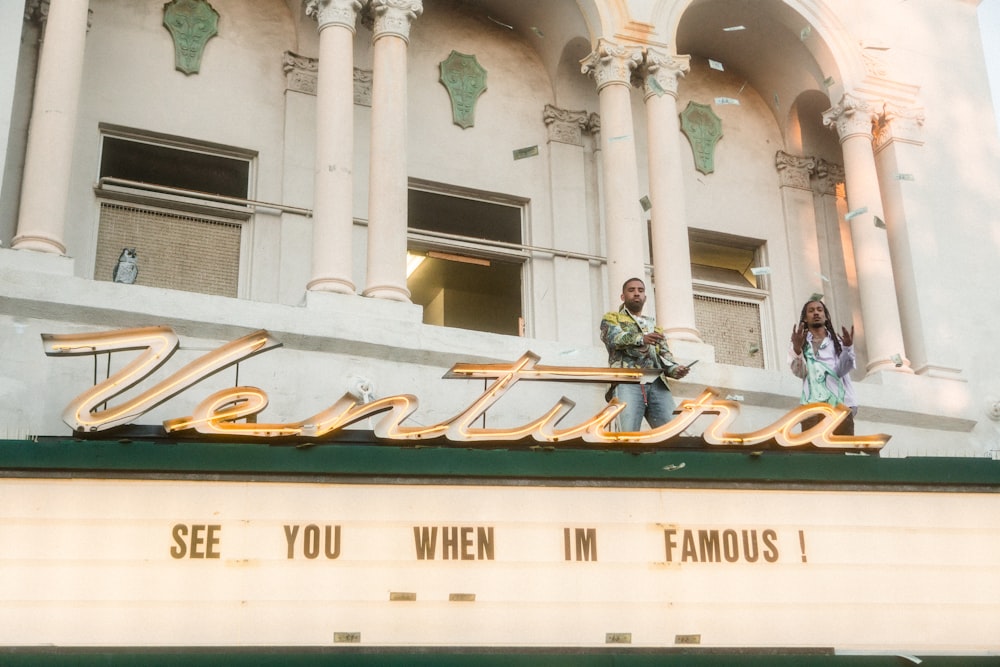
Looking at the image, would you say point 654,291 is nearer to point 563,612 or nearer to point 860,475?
point 860,475

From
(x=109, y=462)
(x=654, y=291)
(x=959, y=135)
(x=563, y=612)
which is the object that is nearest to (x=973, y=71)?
(x=959, y=135)

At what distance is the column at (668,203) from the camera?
16.6 meters

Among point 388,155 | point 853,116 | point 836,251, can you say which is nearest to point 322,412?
point 388,155

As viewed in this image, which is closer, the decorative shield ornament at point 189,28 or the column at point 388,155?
the column at point 388,155

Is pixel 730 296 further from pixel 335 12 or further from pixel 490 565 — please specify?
pixel 490 565

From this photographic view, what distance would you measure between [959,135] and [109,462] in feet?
46.0

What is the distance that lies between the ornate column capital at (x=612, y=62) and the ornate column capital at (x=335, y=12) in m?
3.22

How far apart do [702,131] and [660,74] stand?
244cm

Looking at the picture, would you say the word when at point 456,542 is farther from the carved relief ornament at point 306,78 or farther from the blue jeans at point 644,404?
the carved relief ornament at point 306,78

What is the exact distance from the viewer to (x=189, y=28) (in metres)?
17.5

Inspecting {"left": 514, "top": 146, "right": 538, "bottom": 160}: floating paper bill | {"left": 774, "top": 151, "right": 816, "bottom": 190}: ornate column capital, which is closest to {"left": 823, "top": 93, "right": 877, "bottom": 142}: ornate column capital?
{"left": 774, "top": 151, "right": 816, "bottom": 190}: ornate column capital

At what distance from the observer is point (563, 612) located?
1087 centimetres

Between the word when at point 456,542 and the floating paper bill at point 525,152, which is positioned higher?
the floating paper bill at point 525,152

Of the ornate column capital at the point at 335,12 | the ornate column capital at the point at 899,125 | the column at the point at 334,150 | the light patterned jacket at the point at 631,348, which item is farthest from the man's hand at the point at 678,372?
the ornate column capital at the point at 899,125
